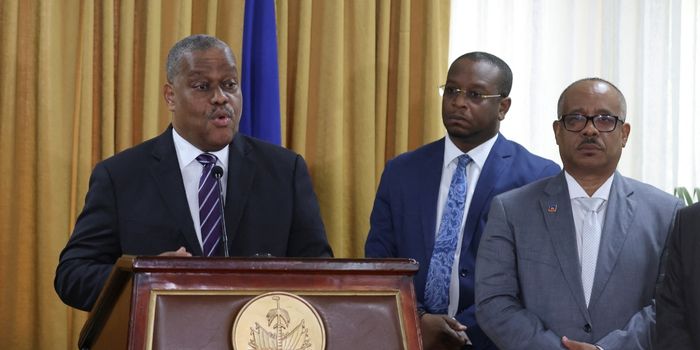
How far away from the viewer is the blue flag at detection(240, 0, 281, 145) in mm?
4301

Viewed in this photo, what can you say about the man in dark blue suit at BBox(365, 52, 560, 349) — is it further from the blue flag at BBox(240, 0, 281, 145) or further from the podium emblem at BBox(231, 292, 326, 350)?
the podium emblem at BBox(231, 292, 326, 350)

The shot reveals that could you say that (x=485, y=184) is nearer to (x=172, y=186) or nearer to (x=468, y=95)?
(x=468, y=95)

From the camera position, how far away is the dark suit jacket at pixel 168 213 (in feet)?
10.0

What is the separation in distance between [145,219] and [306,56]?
5.58 ft

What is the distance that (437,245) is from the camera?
12.4 ft

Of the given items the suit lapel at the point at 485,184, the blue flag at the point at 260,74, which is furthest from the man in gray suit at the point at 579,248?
the blue flag at the point at 260,74

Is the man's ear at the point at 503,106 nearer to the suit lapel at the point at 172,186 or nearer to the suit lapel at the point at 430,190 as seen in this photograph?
the suit lapel at the point at 430,190

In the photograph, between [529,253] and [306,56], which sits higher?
[306,56]

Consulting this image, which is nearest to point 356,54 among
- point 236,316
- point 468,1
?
point 468,1

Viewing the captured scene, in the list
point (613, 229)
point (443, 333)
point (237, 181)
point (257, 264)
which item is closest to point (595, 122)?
point (613, 229)

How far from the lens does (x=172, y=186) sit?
313 centimetres

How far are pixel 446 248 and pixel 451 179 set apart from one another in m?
0.31

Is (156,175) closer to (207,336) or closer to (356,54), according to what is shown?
(207,336)

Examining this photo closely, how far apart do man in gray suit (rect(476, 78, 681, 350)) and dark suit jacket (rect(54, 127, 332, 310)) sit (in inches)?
24.9
